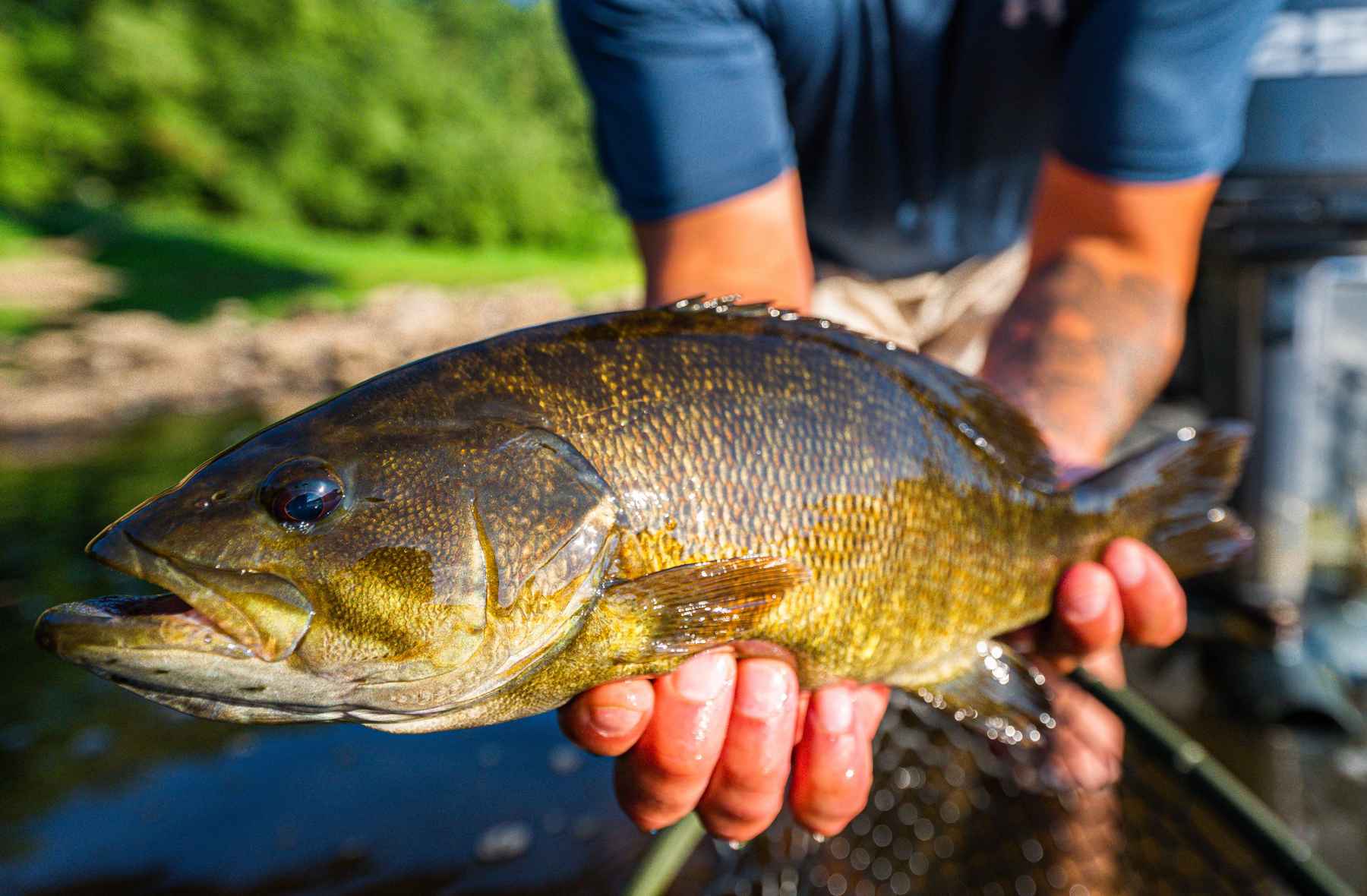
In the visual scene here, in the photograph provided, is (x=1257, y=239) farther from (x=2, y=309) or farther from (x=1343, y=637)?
(x=2, y=309)

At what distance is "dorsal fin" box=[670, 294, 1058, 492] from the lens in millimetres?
1709

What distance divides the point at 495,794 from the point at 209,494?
2.41 m

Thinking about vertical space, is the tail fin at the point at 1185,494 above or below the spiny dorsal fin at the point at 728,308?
below

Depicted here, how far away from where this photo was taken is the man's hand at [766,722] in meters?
1.58

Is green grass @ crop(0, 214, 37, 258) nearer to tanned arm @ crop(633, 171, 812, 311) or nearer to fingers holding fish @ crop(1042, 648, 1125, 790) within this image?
tanned arm @ crop(633, 171, 812, 311)

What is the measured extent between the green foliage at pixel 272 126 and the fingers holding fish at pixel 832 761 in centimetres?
2841

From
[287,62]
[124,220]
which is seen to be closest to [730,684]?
[124,220]

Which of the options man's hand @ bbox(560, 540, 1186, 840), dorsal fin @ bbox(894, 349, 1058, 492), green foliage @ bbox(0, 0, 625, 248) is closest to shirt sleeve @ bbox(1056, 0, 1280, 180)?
dorsal fin @ bbox(894, 349, 1058, 492)

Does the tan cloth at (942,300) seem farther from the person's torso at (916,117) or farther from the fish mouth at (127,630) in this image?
the fish mouth at (127,630)

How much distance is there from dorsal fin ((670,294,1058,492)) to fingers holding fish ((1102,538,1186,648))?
0.22 m

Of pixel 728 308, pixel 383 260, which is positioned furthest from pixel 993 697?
pixel 383 260

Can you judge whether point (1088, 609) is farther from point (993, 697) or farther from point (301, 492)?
point (301, 492)

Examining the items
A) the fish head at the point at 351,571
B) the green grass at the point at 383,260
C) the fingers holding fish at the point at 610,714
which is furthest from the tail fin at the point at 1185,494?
the green grass at the point at 383,260

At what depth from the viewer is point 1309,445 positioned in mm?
3670
